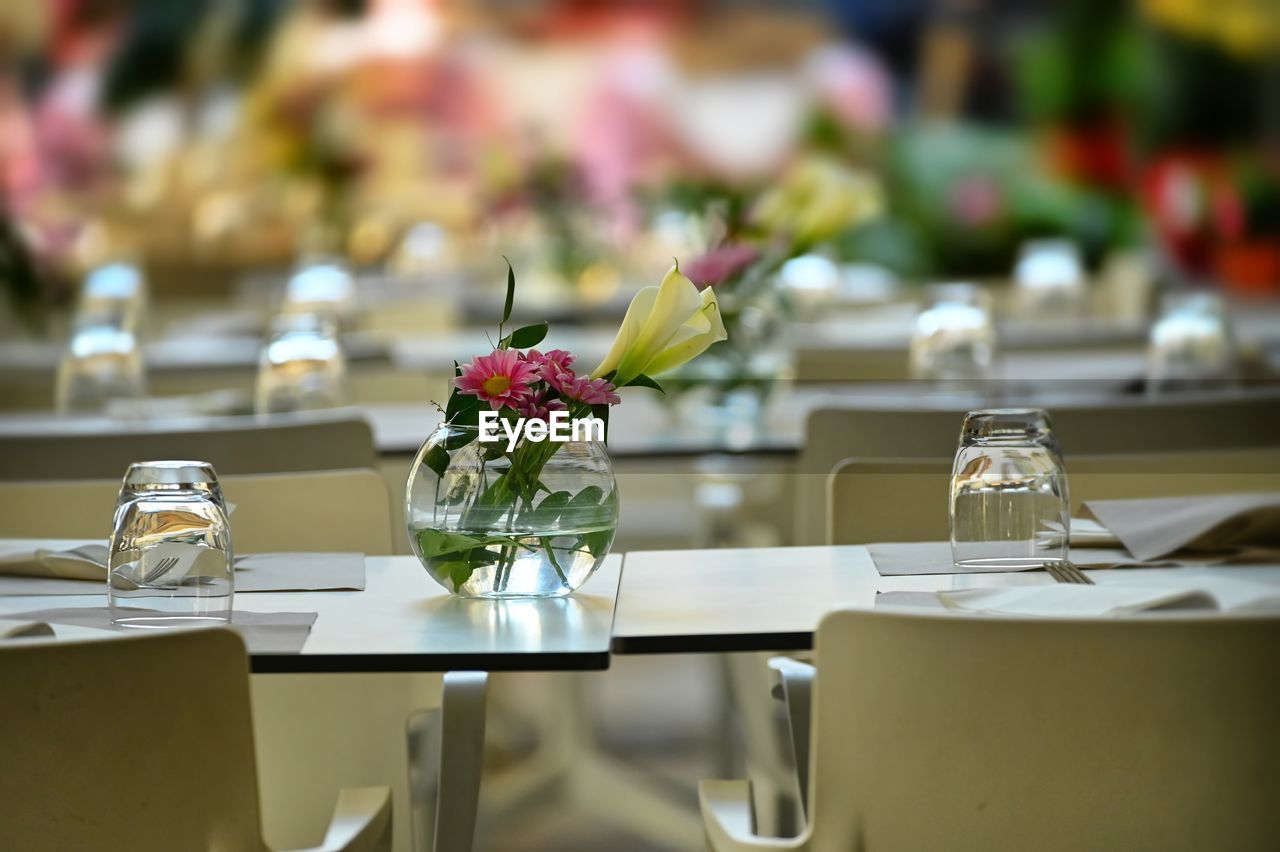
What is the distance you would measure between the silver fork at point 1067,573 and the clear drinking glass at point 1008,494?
0.5 inches

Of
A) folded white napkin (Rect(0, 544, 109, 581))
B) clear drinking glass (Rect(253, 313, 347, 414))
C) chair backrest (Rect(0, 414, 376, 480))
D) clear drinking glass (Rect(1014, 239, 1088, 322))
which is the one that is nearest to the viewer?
folded white napkin (Rect(0, 544, 109, 581))

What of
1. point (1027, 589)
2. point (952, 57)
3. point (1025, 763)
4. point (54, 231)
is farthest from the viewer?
point (952, 57)

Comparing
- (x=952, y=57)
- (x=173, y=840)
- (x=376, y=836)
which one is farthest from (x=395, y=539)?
(x=952, y=57)

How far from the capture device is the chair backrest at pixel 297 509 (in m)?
1.76

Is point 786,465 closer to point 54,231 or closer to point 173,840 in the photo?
point 173,840

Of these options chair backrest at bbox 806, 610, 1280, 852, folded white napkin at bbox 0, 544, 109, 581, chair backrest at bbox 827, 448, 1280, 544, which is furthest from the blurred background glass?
chair backrest at bbox 806, 610, 1280, 852

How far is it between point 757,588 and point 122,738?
0.51 m

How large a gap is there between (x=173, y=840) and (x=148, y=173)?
720 cm

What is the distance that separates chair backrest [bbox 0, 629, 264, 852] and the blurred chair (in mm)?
595

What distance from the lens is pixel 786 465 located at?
7.84 feet

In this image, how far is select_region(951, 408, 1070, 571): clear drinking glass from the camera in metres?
1.42

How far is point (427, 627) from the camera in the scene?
4.14ft

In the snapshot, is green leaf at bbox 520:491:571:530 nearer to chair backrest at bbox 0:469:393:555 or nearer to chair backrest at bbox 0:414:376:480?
chair backrest at bbox 0:469:393:555

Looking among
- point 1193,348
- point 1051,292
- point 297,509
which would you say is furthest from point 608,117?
point 297,509
